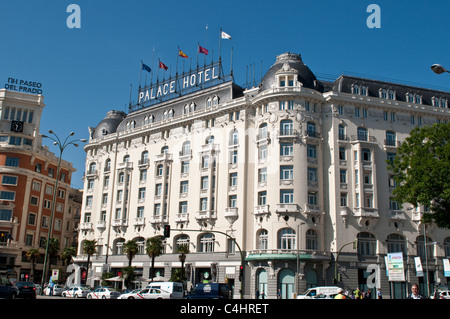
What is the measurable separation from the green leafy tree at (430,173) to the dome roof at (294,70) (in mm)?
18495

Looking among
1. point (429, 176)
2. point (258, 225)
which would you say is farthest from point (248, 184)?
→ point (429, 176)

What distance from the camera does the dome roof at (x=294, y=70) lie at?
60.9m

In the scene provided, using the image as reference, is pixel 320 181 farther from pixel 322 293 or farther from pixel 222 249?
pixel 322 293

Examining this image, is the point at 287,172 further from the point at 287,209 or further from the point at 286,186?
the point at 287,209

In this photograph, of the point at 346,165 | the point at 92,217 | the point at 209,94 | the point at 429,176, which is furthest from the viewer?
the point at 92,217

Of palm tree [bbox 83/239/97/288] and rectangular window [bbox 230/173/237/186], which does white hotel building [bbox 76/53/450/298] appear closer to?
rectangular window [bbox 230/173/237/186]

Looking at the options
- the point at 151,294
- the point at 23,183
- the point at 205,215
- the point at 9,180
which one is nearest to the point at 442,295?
the point at 151,294

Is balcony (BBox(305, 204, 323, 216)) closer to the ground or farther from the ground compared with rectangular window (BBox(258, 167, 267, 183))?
closer to the ground

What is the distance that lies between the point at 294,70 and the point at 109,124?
3758 cm

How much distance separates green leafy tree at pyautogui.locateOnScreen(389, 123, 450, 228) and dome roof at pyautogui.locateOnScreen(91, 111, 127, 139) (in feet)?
171

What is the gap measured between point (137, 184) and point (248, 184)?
20.6 metres

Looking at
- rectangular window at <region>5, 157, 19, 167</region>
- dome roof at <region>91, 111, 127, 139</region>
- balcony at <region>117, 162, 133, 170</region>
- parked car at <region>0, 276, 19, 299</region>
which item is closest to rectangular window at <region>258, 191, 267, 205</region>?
balcony at <region>117, 162, 133, 170</region>

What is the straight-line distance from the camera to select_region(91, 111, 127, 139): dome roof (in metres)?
81.2

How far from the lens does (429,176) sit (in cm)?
4238
